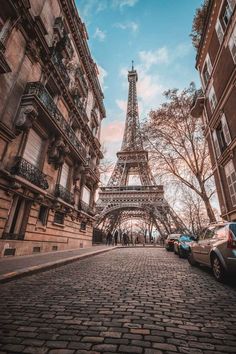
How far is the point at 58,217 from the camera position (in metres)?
13.3

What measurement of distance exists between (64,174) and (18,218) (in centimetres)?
537

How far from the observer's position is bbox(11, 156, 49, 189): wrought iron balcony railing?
8570 millimetres

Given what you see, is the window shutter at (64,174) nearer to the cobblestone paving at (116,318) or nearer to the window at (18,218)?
the window at (18,218)

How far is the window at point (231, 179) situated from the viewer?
1125 centimetres

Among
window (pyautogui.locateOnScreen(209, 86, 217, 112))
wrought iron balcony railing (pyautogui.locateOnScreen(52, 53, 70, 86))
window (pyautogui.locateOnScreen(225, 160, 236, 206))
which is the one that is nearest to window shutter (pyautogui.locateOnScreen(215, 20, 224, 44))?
window (pyautogui.locateOnScreen(209, 86, 217, 112))

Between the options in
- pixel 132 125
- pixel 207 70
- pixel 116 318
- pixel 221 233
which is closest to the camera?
pixel 116 318

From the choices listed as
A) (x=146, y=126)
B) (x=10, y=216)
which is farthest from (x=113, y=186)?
(x=10, y=216)

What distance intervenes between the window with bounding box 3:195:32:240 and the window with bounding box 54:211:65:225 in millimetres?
3146

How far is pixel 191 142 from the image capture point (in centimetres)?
1625

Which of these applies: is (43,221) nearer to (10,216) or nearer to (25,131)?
(10,216)

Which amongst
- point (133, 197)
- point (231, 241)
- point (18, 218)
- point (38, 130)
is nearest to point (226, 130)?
point (231, 241)

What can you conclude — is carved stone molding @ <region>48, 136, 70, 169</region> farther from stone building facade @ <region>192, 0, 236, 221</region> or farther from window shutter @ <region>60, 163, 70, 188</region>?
stone building facade @ <region>192, 0, 236, 221</region>

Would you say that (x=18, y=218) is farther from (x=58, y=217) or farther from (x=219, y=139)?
(x=219, y=139)

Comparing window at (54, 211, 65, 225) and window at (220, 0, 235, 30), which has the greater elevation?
window at (220, 0, 235, 30)
